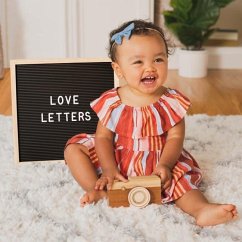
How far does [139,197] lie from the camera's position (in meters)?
1.18

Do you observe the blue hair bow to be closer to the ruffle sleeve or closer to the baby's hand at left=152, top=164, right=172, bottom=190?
A: the ruffle sleeve

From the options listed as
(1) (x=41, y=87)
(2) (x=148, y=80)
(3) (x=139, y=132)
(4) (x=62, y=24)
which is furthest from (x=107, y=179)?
(4) (x=62, y=24)

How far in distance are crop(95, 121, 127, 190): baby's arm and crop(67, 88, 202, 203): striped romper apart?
0.9 inches

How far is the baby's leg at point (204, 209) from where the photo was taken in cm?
108

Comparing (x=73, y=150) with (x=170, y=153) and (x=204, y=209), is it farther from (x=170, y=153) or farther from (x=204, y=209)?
(x=204, y=209)

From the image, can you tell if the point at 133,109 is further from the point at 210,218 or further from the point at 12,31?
the point at 12,31

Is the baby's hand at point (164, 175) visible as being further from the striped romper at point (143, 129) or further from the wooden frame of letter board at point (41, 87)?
the wooden frame of letter board at point (41, 87)

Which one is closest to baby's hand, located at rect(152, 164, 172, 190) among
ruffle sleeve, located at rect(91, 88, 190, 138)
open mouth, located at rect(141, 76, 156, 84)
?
ruffle sleeve, located at rect(91, 88, 190, 138)

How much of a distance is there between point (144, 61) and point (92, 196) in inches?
14.2

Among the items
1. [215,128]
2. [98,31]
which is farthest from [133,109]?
[98,31]

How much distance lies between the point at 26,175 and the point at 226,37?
2207 mm

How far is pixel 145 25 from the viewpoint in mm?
1260

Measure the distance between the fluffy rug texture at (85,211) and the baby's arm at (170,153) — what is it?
8 centimetres

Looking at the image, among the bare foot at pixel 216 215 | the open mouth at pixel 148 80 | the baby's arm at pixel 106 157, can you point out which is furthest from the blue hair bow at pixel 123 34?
the bare foot at pixel 216 215
